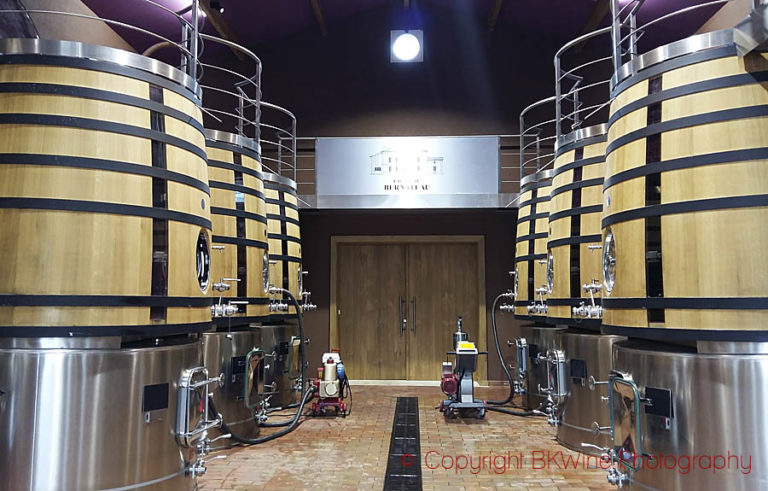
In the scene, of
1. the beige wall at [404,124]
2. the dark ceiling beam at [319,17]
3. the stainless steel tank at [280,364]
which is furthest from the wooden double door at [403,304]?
the dark ceiling beam at [319,17]

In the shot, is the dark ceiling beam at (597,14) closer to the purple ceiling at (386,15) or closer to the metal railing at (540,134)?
the purple ceiling at (386,15)

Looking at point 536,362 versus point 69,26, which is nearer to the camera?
point 536,362

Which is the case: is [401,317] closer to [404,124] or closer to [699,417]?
[404,124]

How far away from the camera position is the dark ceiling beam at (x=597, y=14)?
22.5 feet

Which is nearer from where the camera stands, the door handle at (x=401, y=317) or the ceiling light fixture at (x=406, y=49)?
the door handle at (x=401, y=317)

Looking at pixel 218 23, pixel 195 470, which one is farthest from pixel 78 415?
pixel 218 23

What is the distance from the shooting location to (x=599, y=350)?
353cm

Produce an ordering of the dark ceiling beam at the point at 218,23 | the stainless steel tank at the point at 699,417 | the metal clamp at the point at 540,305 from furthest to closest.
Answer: the dark ceiling beam at the point at 218,23 → the metal clamp at the point at 540,305 → the stainless steel tank at the point at 699,417

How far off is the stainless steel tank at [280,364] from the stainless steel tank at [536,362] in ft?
7.46

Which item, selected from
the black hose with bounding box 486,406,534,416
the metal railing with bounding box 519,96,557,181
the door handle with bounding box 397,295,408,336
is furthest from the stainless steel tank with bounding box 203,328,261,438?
the metal railing with bounding box 519,96,557,181

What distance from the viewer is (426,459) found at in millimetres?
3680

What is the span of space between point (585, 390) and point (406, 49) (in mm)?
6060

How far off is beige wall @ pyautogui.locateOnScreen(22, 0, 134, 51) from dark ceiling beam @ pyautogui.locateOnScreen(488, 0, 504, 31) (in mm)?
4942

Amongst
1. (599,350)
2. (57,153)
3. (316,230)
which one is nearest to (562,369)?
(599,350)
